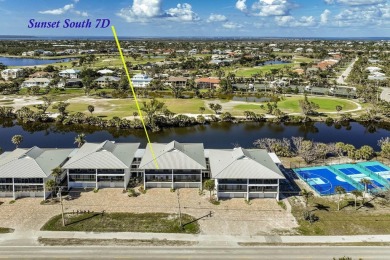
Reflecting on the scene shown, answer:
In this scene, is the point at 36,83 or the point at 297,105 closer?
the point at 297,105

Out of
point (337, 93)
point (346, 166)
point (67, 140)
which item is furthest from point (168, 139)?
point (337, 93)

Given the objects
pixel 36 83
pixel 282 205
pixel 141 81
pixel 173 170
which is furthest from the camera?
pixel 141 81

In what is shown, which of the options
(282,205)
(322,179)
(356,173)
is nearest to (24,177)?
(282,205)

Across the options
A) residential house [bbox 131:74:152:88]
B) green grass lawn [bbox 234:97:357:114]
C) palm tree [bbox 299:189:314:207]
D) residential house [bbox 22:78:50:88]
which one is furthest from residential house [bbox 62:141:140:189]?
residential house [bbox 22:78:50:88]

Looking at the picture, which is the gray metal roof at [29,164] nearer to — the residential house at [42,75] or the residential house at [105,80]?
the residential house at [105,80]

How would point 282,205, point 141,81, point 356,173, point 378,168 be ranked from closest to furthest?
point 282,205 → point 356,173 → point 378,168 → point 141,81

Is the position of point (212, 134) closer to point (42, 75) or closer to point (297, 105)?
point (297, 105)

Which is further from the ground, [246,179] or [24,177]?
[24,177]
